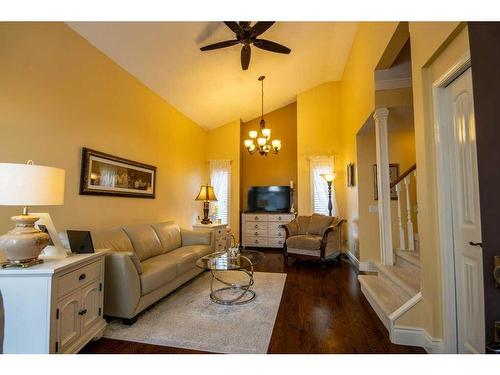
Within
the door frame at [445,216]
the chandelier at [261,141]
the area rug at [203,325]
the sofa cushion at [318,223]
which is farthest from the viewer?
the sofa cushion at [318,223]

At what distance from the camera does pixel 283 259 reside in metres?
4.87

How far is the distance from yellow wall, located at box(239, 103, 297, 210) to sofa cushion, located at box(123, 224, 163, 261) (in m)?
3.25

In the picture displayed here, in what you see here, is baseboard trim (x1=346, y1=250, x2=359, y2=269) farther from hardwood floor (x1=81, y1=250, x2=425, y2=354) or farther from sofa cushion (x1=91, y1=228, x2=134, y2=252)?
sofa cushion (x1=91, y1=228, x2=134, y2=252)

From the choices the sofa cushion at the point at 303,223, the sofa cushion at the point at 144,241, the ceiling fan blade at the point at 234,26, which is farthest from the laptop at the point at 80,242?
the sofa cushion at the point at 303,223

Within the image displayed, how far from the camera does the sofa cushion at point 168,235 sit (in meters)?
3.52

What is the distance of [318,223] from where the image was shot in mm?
4840

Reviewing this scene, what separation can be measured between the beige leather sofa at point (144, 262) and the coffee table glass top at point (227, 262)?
11.9 inches

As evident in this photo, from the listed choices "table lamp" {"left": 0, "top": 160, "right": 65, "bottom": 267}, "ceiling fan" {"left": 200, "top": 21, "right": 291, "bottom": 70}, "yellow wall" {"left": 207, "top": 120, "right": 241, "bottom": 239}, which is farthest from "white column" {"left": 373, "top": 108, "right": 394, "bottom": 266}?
"yellow wall" {"left": 207, "top": 120, "right": 241, "bottom": 239}

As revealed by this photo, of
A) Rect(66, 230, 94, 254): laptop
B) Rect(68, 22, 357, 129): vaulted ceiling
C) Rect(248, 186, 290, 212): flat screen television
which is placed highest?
Rect(68, 22, 357, 129): vaulted ceiling

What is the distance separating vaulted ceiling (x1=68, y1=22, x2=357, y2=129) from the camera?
2854 millimetres

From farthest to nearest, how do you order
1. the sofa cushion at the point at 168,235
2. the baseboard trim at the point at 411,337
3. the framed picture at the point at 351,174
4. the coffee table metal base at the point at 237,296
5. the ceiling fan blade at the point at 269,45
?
1. the framed picture at the point at 351,174
2. the sofa cushion at the point at 168,235
3. the ceiling fan blade at the point at 269,45
4. the coffee table metal base at the point at 237,296
5. the baseboard trim at the point at 411,337

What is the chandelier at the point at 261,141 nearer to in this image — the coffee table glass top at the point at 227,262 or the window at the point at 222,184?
the window at the point at 222,184

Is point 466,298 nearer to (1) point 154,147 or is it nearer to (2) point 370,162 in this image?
(2) point 370,162
